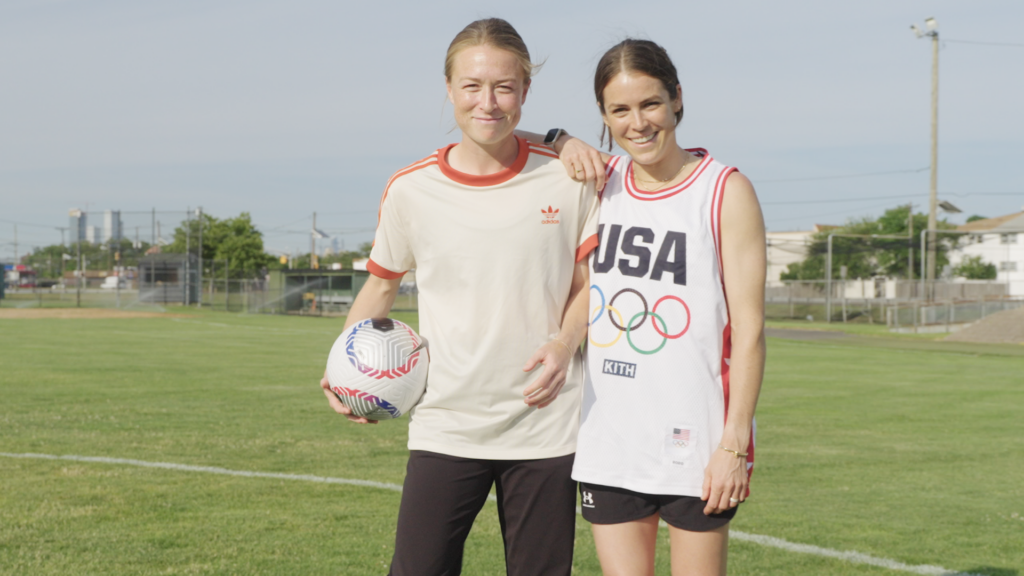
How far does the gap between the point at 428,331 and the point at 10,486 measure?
483 cm

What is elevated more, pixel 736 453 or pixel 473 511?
pixel 736 453

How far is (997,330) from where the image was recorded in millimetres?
30234

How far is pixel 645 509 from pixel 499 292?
80cm

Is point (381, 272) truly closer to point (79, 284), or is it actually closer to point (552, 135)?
point (552, 135)

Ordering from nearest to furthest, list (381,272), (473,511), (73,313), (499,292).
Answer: (499,292) → (473,511) → (381,272) → (73,313)

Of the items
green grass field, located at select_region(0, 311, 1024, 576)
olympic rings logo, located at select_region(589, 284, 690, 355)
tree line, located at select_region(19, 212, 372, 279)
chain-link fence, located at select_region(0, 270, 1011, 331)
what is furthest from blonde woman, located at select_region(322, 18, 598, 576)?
tree line, located at select_region(19, 212, 372, 279)

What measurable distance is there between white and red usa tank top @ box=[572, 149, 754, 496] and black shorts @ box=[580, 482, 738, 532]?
0.05 m

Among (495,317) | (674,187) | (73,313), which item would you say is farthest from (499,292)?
(73,313)

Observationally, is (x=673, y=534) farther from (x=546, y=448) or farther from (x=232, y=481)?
(x=232, y=481)

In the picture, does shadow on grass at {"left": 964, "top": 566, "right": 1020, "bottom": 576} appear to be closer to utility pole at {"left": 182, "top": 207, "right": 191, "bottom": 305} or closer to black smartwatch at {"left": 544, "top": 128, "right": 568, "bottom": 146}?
black smartwatch at {"left": 544, "top": 128, "right": 568, "bottom": 146}

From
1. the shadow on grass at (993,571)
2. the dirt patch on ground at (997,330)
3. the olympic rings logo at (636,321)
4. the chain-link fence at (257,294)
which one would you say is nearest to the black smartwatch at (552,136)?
the olympic rings logo at (636,321)

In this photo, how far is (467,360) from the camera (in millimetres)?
3064

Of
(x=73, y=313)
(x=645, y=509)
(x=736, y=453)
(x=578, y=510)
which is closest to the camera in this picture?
(x=736, y=453)

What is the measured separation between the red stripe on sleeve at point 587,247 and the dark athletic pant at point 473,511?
2.12 feet
